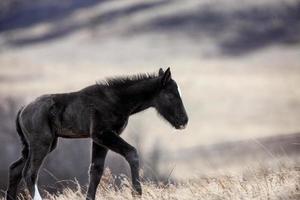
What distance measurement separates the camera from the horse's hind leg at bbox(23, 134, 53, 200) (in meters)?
12.7

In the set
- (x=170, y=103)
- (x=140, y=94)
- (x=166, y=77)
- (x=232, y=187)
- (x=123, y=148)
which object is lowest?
(x=232, y=187)

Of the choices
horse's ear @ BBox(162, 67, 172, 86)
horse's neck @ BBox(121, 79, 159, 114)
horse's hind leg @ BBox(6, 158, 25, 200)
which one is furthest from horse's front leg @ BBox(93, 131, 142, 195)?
horse's hind leg @ BBox(6, 158, 25, 200)

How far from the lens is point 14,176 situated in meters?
13.5

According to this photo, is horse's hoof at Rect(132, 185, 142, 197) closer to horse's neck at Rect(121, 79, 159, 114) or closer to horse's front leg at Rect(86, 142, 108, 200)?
horse's front leg at Rect(86, 142, 108, 200)

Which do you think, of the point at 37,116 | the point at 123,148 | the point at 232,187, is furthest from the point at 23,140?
the point at 232,187

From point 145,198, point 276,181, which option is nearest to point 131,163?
point 145,198

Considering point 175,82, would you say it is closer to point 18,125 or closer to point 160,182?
point 160,182

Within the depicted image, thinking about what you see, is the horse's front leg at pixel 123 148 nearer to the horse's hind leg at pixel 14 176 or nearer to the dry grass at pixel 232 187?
the dry grass at pixel 232 187

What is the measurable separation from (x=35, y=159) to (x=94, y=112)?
1493 millimetres

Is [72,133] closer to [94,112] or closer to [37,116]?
[94,112]

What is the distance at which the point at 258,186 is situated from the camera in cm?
1098

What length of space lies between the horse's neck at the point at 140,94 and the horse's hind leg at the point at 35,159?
1.58m

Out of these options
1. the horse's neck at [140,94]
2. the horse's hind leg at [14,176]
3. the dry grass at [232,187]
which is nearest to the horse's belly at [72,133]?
the dry grass at [232,187]

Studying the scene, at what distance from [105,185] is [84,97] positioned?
1.64m
